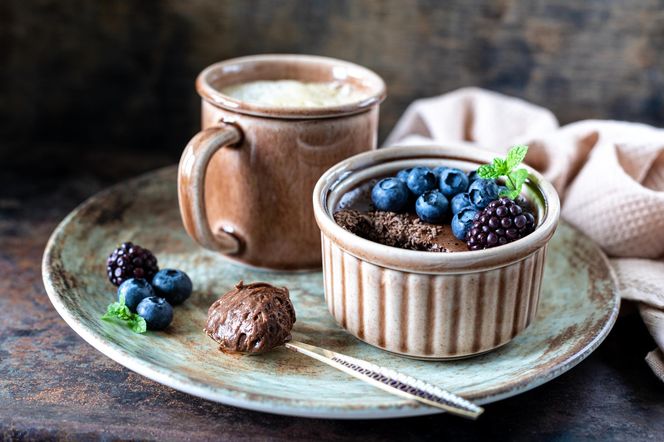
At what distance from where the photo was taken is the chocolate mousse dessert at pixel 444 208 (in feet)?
3.72

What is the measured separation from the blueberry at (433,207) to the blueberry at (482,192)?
43 millimetres

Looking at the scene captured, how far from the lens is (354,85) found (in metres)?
1.51

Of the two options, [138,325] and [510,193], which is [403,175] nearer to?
[510,193]

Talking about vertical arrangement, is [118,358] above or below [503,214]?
below

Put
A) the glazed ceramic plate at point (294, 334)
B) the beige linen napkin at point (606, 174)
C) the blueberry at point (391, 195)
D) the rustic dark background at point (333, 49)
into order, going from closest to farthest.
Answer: the glazed ceramic plate at point (294, 334), the blueberry at point (391, 195), the beige linen napkin at point (606, 174), the rustic dark background at point (333, 49)

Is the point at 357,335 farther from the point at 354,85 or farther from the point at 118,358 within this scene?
the point at 354,85

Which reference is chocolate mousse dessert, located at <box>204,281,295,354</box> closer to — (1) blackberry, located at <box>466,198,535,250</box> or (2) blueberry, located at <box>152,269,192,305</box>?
(2) blueberry, located at <box>152,269,192,305</box>

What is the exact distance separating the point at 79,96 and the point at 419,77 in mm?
902

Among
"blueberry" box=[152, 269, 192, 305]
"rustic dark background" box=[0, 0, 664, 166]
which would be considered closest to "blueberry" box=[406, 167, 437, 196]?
"blueberry" box=[152, 269, 192, 305]

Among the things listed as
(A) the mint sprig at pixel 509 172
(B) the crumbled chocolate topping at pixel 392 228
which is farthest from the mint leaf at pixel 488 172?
(B) the crumbled chocolate topping at pixel 392 228

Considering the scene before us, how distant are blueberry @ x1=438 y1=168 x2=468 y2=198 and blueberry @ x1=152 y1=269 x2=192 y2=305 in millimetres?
450

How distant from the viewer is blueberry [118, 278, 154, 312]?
1.25m

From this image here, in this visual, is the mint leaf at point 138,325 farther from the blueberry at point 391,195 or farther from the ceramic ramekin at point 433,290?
the blueberry at point 391,195

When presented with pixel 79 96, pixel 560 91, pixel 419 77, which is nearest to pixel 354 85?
pixel 419 77
